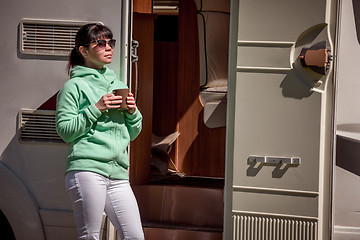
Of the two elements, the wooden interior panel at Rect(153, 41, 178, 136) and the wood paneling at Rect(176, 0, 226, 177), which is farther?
the wooden interior panel at Rect(153, 41, 178, 136)

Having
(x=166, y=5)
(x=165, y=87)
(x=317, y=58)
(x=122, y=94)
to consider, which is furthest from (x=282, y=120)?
(x=166, y=5)

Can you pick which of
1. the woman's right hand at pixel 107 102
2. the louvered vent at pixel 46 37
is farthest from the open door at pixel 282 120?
the louvered vent at pixel 46 37

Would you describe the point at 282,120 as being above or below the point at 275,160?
above

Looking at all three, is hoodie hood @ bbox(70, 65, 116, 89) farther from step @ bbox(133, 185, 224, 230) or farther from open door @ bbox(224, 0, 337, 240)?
step @ bbox(133, 185, 224, 230)

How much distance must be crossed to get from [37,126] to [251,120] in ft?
4.63

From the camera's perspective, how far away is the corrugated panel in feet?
11.0

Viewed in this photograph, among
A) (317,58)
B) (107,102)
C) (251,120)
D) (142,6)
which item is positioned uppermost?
(142,6)

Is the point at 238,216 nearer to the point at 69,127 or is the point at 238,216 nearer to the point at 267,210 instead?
the point at 267,210

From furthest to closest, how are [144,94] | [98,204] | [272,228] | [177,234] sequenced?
[144,94]
[177,234]
[272,228]
[98,204]

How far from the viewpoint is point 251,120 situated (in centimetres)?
340

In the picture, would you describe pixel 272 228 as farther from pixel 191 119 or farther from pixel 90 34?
pixel 191 119

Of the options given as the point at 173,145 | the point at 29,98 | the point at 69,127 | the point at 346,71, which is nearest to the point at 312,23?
the point at 346,71

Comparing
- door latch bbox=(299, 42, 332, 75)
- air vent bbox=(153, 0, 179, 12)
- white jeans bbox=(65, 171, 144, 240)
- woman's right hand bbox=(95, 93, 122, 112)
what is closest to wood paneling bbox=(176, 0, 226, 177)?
air vent bbox=(153, 0, 179, 12)

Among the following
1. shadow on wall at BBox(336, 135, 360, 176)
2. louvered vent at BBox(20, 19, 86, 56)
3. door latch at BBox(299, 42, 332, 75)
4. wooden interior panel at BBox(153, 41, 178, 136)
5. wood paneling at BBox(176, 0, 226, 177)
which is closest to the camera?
door latch at BBox(299, 42, 332, 75)
